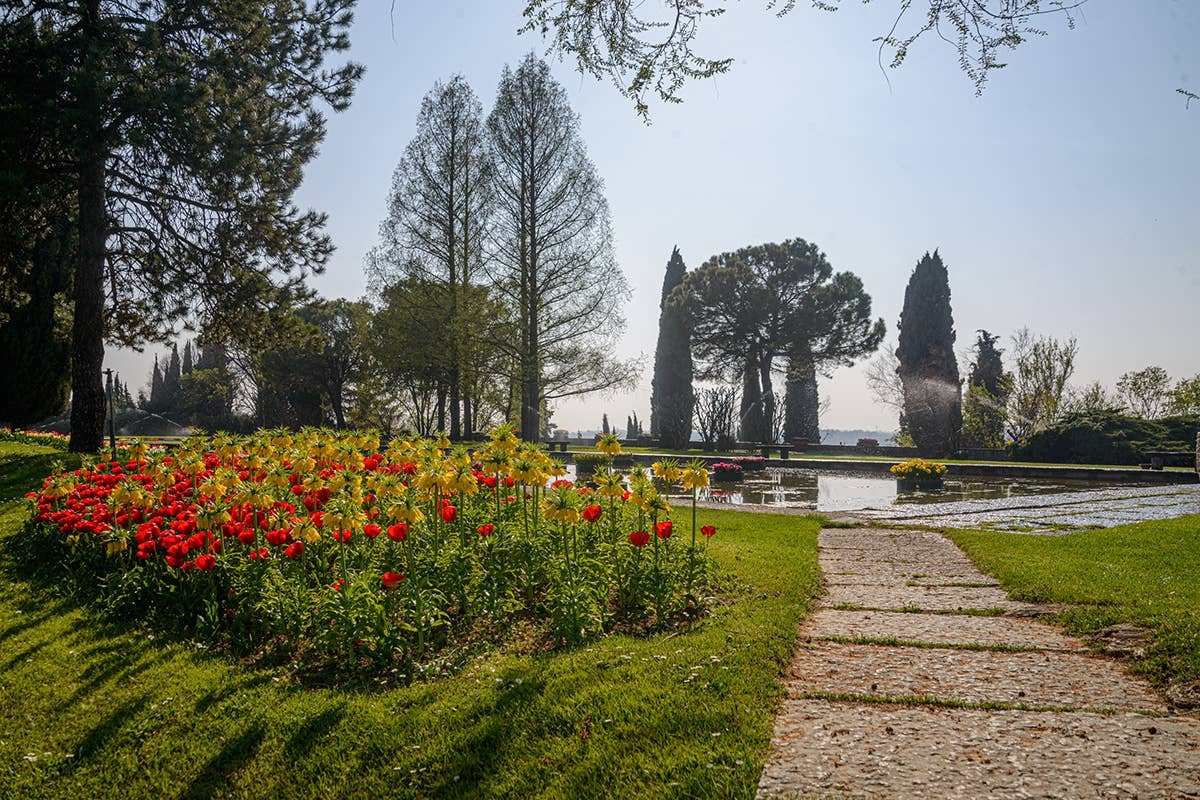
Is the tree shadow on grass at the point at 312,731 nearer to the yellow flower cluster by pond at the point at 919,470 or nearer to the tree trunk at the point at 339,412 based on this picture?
the yellow flower cluster by pond at the point at 919,470

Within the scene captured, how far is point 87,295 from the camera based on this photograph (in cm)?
1014

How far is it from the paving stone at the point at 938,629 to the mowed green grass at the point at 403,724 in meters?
→ 0.48

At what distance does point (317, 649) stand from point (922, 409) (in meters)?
26.9

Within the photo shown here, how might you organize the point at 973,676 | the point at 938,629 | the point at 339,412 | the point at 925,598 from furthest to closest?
the point at 339,412 < the point at 925,598 < the point at 938,629 < the point at 973,676

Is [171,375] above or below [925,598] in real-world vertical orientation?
above

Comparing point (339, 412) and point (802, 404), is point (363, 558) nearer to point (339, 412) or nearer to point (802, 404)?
point (339, 412)

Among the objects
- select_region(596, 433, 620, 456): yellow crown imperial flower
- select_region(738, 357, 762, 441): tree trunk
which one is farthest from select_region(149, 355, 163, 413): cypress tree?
select_region(596, 433, 620, 456): yellow crown imperial flower

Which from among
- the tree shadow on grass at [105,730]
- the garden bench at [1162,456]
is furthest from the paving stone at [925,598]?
the garden bench at [1162,456]

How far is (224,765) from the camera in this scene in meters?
2.48

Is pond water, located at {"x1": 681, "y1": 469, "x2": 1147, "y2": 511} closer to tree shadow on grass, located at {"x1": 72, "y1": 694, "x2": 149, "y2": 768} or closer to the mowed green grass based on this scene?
the mowed green grass

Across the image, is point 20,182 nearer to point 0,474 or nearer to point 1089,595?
point 0,474

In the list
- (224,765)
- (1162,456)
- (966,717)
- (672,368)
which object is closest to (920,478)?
(1162,456)

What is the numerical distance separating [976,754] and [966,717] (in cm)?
34

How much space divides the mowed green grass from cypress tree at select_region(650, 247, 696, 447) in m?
21.5
